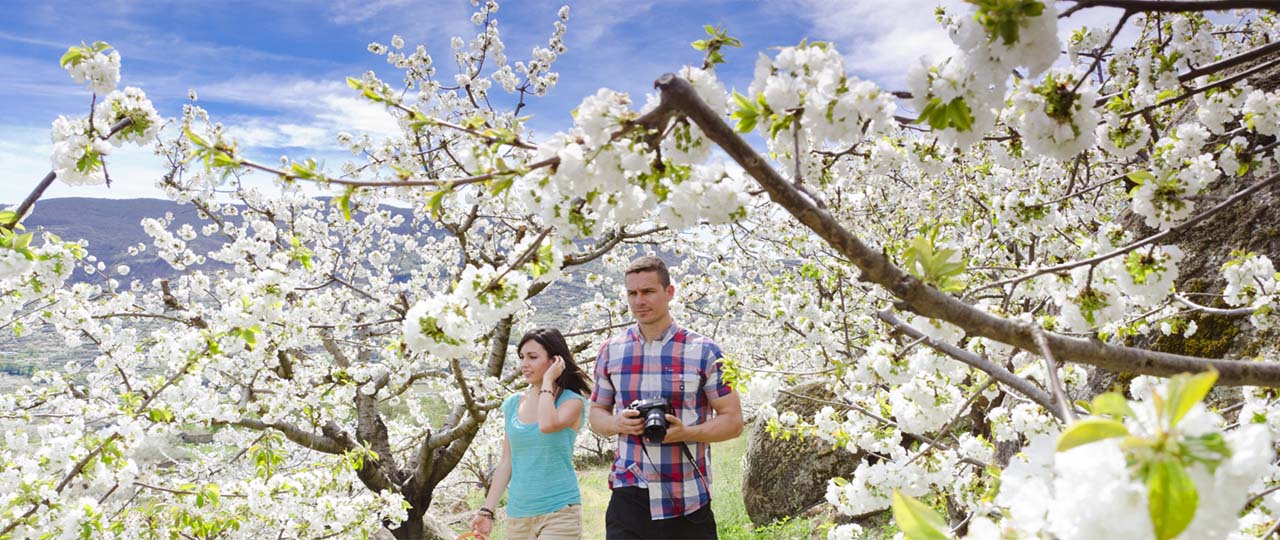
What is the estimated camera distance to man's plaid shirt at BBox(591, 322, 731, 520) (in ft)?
9.83

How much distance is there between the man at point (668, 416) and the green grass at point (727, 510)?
2.85 feet

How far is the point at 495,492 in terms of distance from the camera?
381 centimetres

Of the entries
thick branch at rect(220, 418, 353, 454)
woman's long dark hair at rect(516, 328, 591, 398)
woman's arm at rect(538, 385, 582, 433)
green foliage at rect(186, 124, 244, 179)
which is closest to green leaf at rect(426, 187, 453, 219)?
green foliage at rect(186, 124, 244, 179)

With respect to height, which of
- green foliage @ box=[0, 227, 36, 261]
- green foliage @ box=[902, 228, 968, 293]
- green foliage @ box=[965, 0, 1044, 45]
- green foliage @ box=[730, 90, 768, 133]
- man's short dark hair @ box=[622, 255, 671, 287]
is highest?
man's short dark hair @ box=[622, 255, 671, 287]

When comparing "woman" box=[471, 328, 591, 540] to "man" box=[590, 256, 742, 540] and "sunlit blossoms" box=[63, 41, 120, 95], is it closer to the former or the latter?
"man" box=[590, 256, 742, 540]

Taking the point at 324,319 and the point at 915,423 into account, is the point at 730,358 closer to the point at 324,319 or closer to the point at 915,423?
the point at 915,423

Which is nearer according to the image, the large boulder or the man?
the man

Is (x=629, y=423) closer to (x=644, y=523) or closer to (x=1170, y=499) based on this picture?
(x=644, y=523)

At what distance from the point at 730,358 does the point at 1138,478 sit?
233 cm

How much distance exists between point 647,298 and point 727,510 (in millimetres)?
7721

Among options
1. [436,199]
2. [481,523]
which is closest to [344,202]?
[436,199]

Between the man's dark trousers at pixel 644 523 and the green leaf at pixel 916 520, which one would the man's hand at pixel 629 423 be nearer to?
the man's dark trousers at pixel 644 523

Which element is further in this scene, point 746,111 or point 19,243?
point 19,243

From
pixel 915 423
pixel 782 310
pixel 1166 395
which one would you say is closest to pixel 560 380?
pixel 915 423
